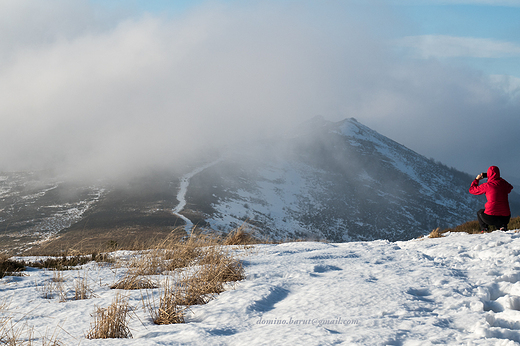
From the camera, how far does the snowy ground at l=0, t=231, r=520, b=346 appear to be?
8.21ft

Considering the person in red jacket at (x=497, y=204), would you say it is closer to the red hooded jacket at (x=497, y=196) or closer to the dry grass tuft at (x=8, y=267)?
the red hooded jacket at (x=497, y=196)

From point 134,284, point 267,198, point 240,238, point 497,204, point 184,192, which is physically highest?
point 134,284

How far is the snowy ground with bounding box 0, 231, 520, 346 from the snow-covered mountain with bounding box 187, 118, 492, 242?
5638cm

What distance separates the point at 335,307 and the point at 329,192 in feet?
450

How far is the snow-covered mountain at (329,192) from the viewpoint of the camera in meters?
92.7

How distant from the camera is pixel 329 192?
137125 mm

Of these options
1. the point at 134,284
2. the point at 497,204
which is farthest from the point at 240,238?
the point at 497,204

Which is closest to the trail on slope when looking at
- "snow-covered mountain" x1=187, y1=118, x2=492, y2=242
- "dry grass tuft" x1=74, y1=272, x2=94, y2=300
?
"snow-covered mountain" x1=187, y1=118, x2=492, y2=242

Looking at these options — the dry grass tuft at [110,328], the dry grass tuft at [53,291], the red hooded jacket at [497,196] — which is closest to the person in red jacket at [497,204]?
the red hooded jacket at [497,196]

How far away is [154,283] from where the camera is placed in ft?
15.0

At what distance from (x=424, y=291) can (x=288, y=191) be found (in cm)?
12158

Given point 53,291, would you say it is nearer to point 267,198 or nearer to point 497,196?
point 497,196

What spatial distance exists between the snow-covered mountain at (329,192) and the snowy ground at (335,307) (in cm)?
5638

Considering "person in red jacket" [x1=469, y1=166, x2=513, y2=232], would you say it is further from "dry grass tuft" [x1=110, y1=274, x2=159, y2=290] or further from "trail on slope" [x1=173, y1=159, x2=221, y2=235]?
"trail on slope" [x1=173, y1=159, x2=221, y2=235]
